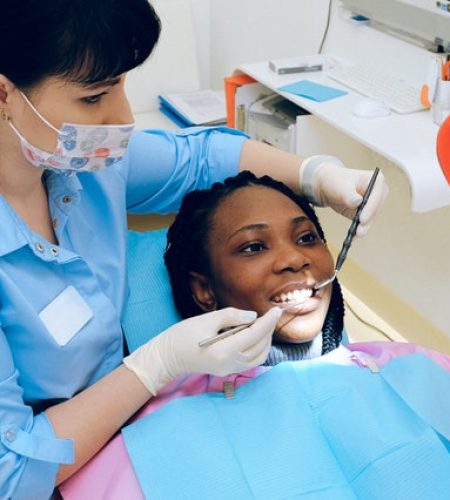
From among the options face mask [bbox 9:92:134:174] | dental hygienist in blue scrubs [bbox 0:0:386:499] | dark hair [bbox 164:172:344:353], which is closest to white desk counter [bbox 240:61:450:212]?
dark hair [bbox 164:172:344:353]

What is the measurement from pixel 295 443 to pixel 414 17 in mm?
1419

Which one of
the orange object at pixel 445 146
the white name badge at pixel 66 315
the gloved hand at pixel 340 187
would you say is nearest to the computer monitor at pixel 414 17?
the gloved hand at pixel 340 187

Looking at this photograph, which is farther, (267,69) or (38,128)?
(267,69)

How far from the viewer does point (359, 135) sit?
5.94 ft

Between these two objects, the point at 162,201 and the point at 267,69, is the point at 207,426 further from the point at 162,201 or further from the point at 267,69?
the point at 267,69

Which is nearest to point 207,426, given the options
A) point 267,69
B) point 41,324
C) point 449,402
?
point 41,324

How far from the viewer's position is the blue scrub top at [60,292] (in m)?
1.03

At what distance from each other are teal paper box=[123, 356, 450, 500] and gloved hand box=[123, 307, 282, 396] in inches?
2.9

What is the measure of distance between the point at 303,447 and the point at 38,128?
73 centimetres

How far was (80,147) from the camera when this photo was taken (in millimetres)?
1090

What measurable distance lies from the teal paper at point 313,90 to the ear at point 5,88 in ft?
4.09

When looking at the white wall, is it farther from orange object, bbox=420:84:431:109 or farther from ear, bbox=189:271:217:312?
ear, bbox=189:271:217:312

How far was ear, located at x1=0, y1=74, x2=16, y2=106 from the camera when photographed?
0.97 metres

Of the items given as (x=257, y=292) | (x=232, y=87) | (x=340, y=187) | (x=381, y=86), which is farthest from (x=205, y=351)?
(x=232, y=87)
